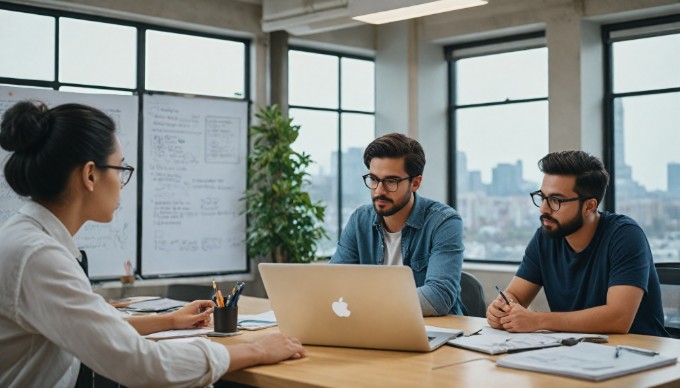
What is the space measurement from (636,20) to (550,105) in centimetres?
92

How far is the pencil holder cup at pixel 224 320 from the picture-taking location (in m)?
2.72

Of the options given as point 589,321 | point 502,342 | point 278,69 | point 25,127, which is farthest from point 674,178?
point 25,127

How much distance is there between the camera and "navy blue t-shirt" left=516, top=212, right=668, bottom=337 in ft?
9.48

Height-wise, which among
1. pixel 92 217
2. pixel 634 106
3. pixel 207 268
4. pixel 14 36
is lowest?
pixel 207 268

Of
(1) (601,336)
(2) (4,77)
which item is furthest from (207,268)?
(1) (601,336)

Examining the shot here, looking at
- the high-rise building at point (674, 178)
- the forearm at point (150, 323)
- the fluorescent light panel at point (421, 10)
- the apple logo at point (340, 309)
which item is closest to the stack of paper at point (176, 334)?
the forearm at point (150, 323)

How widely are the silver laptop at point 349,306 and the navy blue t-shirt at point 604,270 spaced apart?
29.7 inches

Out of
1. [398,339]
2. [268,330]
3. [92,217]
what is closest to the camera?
[92,217]

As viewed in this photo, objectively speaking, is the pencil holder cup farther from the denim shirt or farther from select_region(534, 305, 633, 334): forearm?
select_region(534, 305, 633, 334): forearm

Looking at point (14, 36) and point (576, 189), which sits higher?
point (14, 36)

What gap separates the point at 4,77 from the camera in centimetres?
571

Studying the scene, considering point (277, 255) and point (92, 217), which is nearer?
point (92, 217)

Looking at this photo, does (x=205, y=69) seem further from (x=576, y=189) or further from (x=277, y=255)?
(x=576, y=189)

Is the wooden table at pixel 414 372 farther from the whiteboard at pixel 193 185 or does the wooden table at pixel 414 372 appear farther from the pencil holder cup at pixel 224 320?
the whiteboard at pixel 193 185
